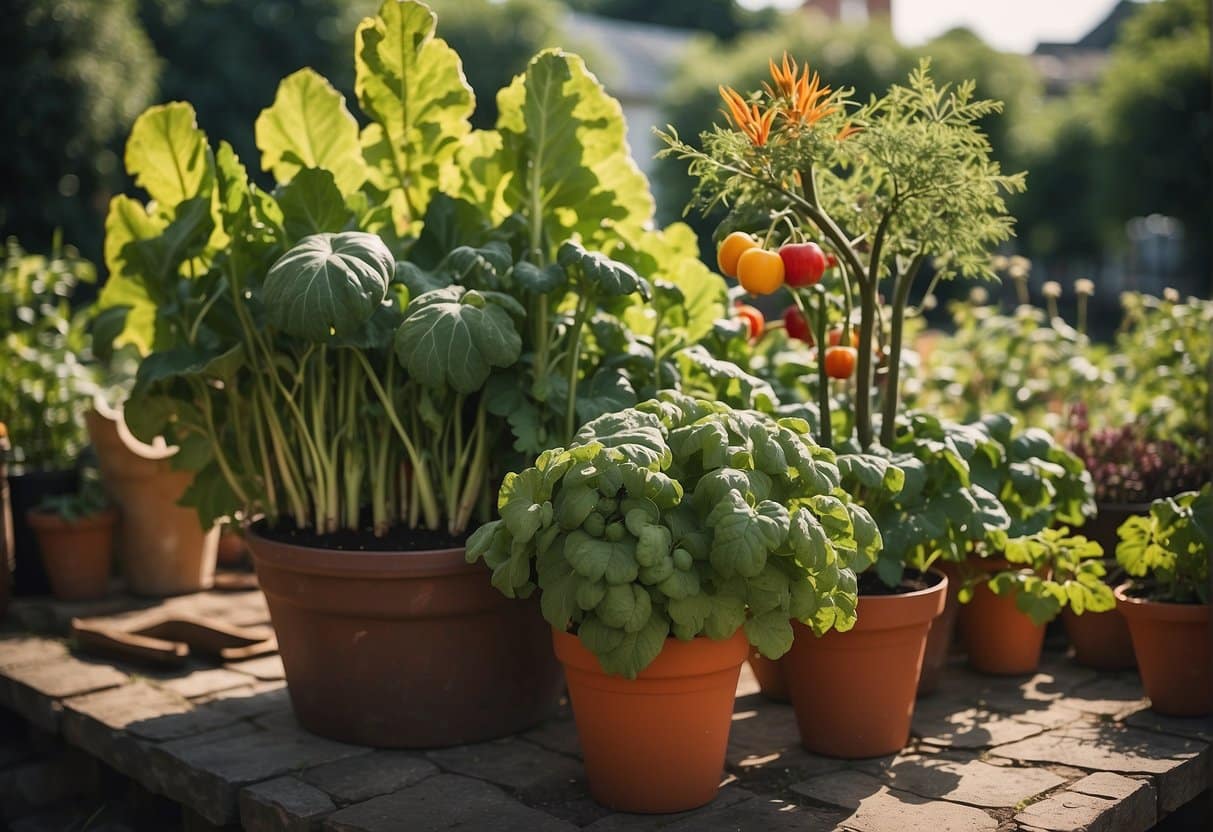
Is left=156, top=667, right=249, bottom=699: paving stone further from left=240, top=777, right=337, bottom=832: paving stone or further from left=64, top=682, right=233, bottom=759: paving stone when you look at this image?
left=240, top=777, right=337, bottom=832: paving stone

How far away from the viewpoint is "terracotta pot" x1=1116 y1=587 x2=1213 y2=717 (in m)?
2.78

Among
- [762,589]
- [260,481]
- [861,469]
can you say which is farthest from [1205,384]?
[260,481]

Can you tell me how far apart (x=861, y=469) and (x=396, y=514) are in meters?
1.18

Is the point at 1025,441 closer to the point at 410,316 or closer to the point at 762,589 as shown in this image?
the point at 762,589

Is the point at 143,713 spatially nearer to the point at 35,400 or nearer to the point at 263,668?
the point at 263,668

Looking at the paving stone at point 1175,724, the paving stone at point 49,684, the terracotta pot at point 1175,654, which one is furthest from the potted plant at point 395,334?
the paving stone at point 1175,724

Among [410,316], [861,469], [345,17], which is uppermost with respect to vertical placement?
[345,17]

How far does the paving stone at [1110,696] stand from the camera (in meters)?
2.94

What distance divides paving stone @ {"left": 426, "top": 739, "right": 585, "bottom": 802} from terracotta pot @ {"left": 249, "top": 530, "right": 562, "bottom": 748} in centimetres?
5

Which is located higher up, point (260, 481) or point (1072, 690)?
point (260, 481)

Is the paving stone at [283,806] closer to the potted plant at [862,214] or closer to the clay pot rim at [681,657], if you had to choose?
the clay pot rim at [681,657]

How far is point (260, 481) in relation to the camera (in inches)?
123

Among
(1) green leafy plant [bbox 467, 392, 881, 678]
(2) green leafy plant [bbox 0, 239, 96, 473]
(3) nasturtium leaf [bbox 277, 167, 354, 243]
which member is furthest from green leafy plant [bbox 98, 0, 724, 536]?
(2) green leafy plant [bbox 0, 239, 96, 473]

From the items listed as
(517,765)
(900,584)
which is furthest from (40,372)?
(900,584)
